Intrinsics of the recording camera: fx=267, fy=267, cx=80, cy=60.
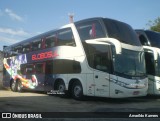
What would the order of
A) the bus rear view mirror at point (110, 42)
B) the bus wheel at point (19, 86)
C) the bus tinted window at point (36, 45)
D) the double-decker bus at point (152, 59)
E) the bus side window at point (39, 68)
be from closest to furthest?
the bus rear view mirror at point (110, 42) → the double-decker bus at point (152, 59) → the bus side window at point (39, 68) → the bus tinted window at point (36, 45) → the bus wheel at point (19, 86)

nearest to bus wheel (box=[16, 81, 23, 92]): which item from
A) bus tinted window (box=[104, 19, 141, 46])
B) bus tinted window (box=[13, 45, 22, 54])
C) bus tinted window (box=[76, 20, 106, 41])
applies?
bus tinted window (box=[13, 45, 22, 54])

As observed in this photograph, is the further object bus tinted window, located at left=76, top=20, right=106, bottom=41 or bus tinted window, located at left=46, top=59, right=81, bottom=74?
bus tinted window, located at left=46, top=59, right=81, bottom=74

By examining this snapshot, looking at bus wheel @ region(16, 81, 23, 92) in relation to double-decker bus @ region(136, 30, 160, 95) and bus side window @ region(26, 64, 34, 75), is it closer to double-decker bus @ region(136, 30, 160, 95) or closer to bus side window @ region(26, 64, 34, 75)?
bus side window @ region(26, 64, 34, 75)

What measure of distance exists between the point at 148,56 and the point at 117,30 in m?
3.49

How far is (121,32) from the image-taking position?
12820 mm

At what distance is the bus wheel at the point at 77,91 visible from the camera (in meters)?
13.4

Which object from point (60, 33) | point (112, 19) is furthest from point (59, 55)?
point (112, 19)

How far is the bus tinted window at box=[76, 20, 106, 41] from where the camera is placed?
1263 cm

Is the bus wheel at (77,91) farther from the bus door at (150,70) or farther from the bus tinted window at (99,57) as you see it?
the bus door at (150,70)

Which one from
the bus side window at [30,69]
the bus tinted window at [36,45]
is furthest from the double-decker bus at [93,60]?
the bus side window at [30,69]

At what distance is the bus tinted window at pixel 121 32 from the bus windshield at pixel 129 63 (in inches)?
23.0

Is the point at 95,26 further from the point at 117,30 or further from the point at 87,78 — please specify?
the point at 87,78

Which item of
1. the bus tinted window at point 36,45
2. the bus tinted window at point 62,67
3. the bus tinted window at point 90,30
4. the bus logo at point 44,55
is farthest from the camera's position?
the bus tinted window at point 36,45

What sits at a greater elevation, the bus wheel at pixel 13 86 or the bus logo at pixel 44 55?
the bus logo at pixel 44 55
